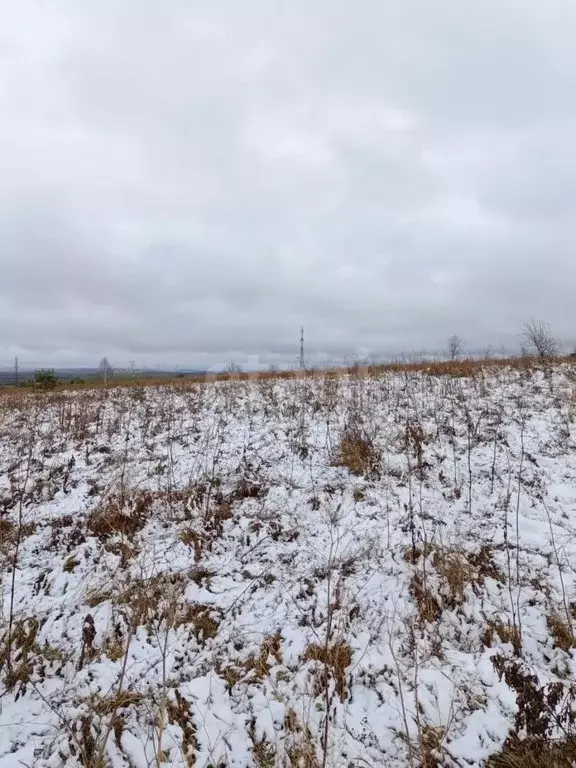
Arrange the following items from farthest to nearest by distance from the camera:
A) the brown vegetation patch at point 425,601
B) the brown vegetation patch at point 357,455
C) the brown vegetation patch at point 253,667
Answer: the brown vegetation patch at point 357,455, the brown vegetation patch at point 425,601, the brown vegetation patch at point 253,667

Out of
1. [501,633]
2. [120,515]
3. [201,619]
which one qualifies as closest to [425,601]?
[501,633]

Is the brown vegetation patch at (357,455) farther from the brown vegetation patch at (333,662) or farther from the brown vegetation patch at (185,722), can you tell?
the brown vegetation patch at (185,722)

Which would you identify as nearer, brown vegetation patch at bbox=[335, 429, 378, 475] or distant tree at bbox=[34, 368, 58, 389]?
brown vegetation patch at bbox=[335, 429, 378, 475]

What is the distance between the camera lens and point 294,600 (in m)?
3.69

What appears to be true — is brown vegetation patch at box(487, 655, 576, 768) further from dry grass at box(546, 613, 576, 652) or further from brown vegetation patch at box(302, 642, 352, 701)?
brown vegetation patch at box(302, 642, 352, 701)

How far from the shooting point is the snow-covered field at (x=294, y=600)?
2.58 meters

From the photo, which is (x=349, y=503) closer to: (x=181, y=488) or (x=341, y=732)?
(x=181, y=488)

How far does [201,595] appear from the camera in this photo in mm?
3842

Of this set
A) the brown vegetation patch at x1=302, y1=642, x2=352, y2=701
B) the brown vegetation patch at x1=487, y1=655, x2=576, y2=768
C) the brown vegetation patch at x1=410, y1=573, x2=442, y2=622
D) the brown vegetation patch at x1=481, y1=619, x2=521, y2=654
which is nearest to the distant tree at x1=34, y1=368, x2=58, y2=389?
the brown vegetation patch at x1=302, y1=642, x2=352, y2=701

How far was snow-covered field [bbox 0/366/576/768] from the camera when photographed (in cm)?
258

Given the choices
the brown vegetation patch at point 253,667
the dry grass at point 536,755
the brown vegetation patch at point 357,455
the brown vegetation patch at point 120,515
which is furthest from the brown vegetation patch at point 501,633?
the brown vegetation patch at point 120,515

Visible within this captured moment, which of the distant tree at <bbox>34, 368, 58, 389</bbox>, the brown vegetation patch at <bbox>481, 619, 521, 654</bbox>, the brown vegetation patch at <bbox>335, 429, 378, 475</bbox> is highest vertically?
the distant tree at <bbox>34, 368, 58, 389</bbox>

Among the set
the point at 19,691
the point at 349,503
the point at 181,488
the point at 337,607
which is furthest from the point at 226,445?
the point at 19,691

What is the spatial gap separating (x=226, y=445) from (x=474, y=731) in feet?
18.0
